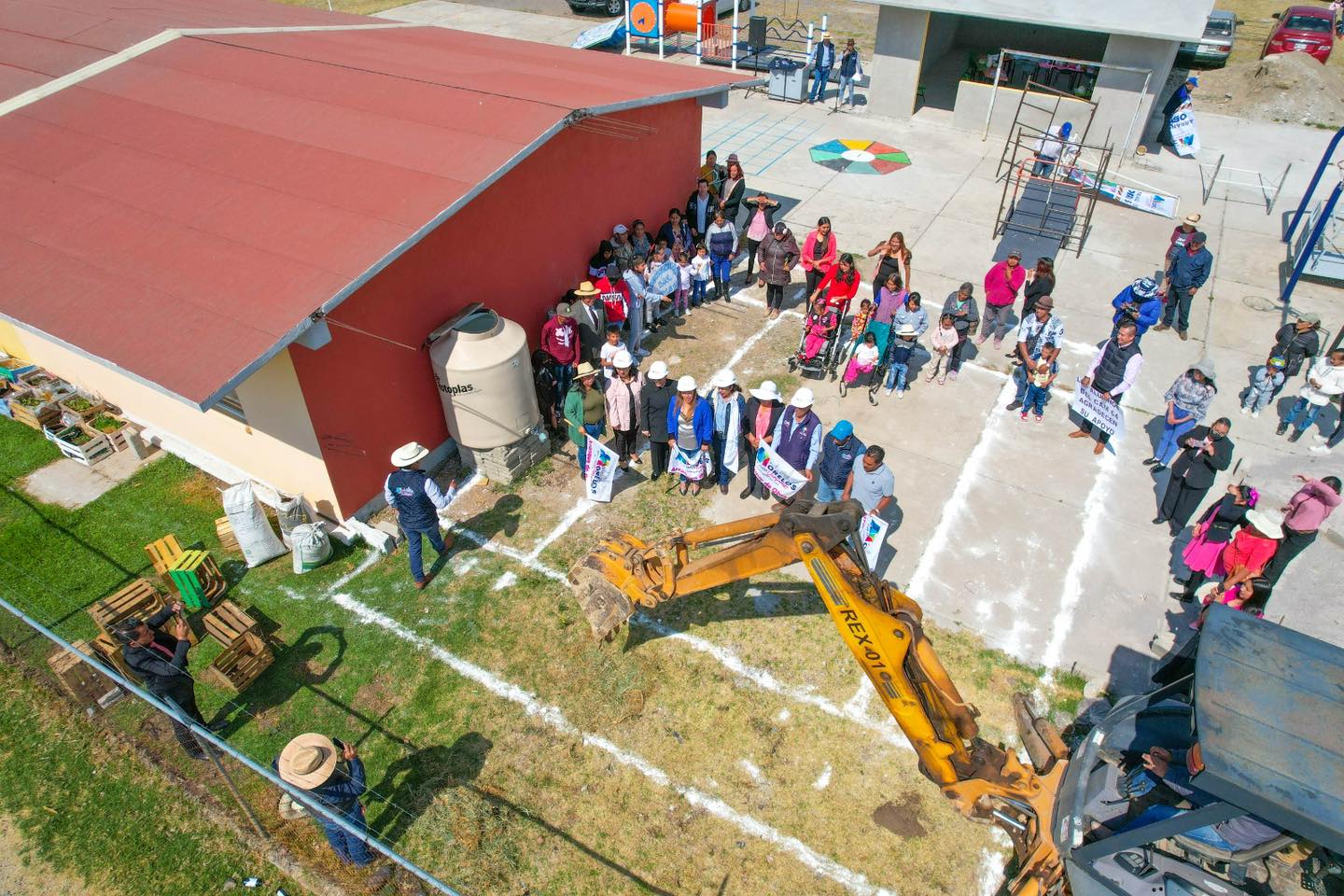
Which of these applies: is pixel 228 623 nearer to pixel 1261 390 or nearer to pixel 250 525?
pixel 250 525

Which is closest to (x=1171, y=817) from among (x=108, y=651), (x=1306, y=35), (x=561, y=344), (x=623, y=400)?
(x=623, y=400)

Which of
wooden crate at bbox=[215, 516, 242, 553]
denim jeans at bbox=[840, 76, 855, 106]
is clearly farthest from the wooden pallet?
denim jeans at bbox=[840, 76, 855, 106]

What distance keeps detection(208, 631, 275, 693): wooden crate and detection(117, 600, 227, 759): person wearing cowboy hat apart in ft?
0.99

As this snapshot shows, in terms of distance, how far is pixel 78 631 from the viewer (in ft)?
27.0

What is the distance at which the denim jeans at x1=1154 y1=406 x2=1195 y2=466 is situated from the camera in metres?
9.50

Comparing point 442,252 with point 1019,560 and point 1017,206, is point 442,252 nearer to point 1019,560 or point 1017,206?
point 1019,560

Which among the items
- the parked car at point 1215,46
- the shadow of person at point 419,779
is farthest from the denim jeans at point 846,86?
the shadow of person at point 419,779

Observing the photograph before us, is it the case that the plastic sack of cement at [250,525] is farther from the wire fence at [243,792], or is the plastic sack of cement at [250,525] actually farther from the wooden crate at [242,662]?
the wire fence at [243,792]

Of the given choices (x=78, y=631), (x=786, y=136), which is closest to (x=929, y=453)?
(x=78, y=631)

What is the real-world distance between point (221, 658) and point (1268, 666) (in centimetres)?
819

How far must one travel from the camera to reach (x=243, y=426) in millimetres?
9117

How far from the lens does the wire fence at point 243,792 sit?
6.21m

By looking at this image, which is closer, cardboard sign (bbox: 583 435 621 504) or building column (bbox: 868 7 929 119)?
cardboard sign (bbox: 583 435 621 504)

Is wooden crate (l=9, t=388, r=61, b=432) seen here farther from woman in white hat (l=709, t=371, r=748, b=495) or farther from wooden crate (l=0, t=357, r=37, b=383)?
woman in white hat (l=709, t=371, r=748, b=495)
